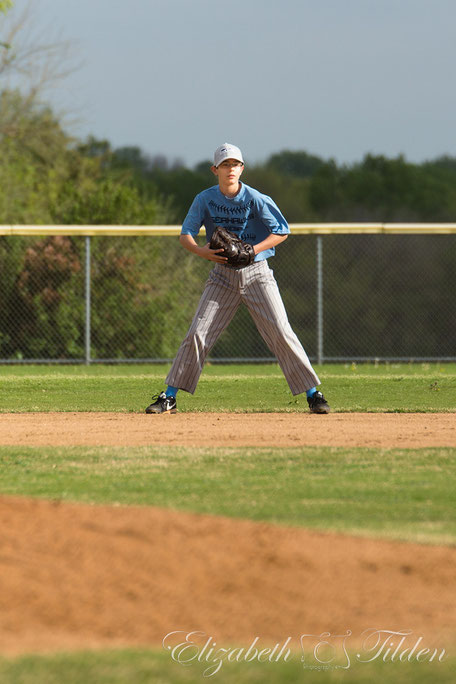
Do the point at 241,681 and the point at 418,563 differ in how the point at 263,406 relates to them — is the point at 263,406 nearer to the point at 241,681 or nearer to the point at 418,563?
the point at 418,563

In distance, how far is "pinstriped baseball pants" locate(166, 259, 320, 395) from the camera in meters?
9.03

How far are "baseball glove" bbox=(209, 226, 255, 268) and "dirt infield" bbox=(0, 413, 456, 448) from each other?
123 centimetres

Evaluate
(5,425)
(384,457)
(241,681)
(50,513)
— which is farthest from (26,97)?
(241,681)

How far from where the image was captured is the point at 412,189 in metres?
30.5

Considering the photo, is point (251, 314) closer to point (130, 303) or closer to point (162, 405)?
point (162, 405)

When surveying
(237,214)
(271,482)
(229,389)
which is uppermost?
(237,214)

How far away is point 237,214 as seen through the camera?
9070 millimetres

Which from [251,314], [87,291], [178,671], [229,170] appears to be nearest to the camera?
[178,671]

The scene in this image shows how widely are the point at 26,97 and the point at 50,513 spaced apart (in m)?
22.8

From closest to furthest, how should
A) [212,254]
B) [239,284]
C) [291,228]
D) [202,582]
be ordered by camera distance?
1. [202,582]
2. [212,254]
3. [239,284]
4. [291,228]

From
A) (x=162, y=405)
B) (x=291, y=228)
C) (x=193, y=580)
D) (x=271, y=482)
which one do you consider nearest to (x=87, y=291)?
(x=291, y=228)

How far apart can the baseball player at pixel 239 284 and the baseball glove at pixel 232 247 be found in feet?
0.22

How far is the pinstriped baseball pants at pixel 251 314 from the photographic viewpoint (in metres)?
9.03

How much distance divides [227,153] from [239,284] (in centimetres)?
103
